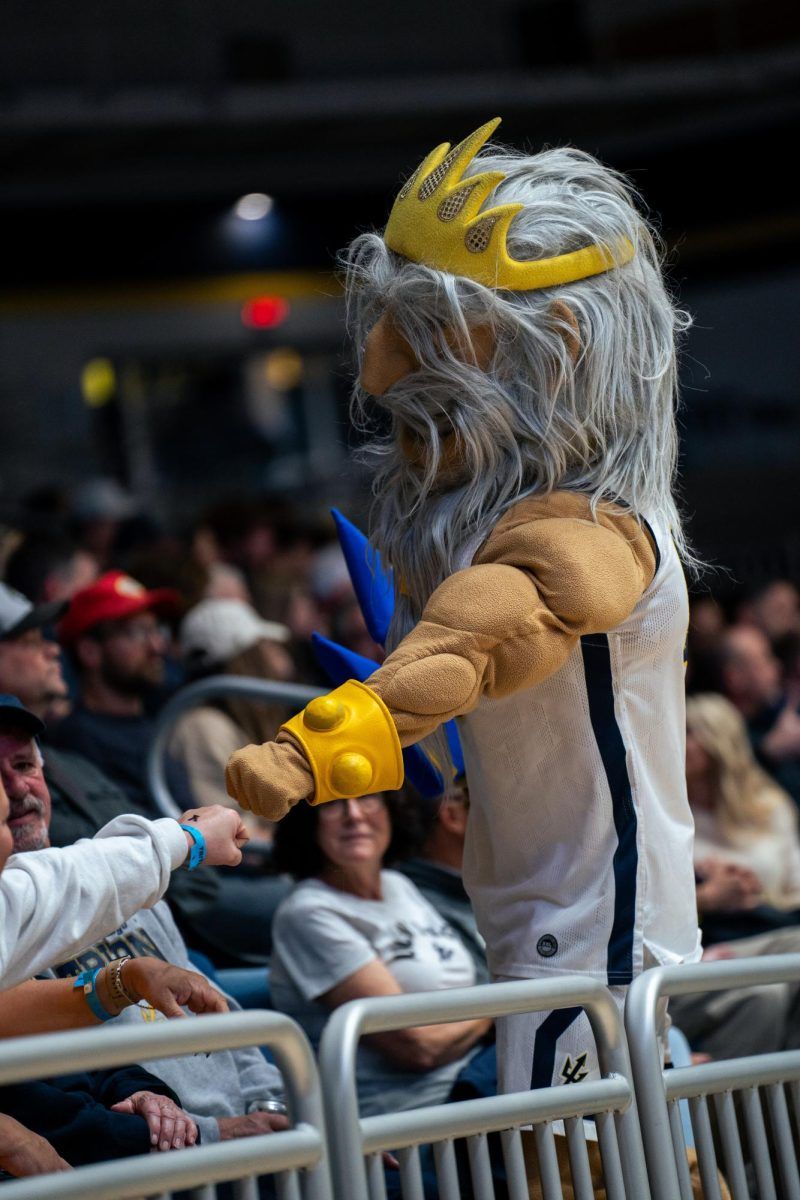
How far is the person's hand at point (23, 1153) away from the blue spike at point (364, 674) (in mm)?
725

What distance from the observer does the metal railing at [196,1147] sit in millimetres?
1419

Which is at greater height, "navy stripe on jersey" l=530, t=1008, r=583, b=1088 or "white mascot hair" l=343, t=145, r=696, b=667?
"white mascot hair" l=343, t=145, r=696, b=667

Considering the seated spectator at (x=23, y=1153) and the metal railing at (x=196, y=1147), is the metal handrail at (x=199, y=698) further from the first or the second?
the metal railing at (x=196, y=1147)

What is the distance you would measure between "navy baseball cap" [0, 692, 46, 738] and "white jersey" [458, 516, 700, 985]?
2.32 ft

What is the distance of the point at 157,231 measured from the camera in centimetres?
1312

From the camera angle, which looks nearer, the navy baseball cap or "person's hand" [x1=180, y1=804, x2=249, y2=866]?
"person's hand" [x1=180, y1=804, x2=249, y2=866]

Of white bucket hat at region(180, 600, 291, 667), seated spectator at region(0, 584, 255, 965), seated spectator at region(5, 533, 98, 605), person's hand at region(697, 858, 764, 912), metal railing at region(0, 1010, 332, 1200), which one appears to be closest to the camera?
metal railing at region(0, 1010, 332, 1200)

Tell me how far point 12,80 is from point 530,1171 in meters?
10.3

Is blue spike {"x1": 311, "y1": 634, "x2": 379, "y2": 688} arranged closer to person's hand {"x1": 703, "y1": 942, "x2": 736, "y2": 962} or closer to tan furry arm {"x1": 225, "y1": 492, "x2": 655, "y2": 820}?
tan furry arm {"x1": 225, "y1": 492, "x2": 655, "y2": 820}

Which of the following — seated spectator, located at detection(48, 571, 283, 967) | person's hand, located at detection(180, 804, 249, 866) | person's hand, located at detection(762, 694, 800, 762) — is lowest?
person's hand, located at detection(762, 694, 800, 762)

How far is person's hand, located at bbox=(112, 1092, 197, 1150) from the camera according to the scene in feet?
7.00

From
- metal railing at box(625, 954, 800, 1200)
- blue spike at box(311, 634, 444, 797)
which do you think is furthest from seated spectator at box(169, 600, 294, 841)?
metal railing at box(625, 954, 800, 1200)

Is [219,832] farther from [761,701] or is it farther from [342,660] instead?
[761,701]

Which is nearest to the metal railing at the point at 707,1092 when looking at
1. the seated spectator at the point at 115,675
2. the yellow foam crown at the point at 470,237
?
the yellow foam crown at the point at 470,237
